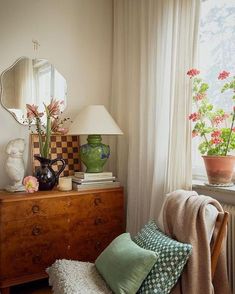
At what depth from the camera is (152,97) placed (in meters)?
2.21

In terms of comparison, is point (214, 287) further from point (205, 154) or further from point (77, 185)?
point (77, 185)

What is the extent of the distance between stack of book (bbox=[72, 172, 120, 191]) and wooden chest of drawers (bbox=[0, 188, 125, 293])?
2.1 inches

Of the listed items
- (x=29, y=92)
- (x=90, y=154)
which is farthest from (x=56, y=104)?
(x=90, y=154)

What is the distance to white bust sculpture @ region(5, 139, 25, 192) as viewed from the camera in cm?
208

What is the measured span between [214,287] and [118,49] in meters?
1.96

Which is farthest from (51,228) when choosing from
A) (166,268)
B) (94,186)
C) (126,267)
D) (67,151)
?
(166,268)

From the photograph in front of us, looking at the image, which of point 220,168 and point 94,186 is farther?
point 94,186

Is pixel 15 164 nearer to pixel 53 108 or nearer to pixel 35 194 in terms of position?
pixel 35 194

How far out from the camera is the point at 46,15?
243 centimetres

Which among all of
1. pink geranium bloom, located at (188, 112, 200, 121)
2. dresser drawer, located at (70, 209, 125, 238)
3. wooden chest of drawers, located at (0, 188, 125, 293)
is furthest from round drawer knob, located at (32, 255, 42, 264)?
pink geranium bloom, located at (188, 112, 200, 121)

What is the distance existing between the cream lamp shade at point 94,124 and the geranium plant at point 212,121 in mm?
622

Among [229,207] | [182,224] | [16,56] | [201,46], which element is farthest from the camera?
[16,56]

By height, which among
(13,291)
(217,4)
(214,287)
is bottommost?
(13,291)

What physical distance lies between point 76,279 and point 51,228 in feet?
2.13
